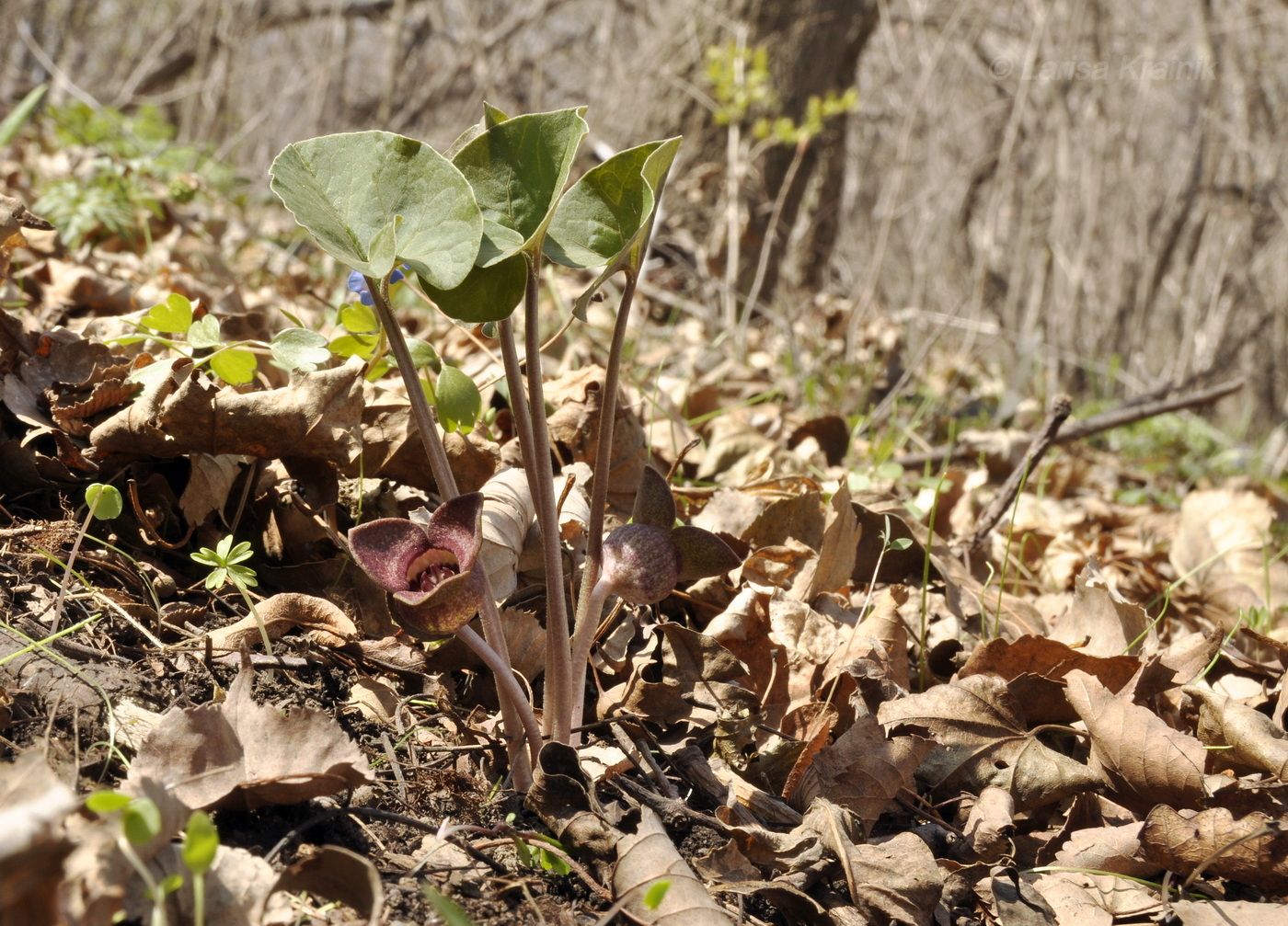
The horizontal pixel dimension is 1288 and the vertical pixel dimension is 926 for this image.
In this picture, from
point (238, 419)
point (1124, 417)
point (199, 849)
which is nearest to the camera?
point (199, 849)

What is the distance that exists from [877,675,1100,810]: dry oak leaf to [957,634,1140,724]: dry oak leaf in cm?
5

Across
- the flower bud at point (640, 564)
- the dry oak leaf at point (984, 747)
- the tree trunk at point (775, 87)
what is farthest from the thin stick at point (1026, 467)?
the tree trunk at point (775, 87)

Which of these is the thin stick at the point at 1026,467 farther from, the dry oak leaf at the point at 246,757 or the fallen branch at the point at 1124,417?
the dry oak leaf at the point at 246,757

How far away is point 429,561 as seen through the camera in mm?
1045

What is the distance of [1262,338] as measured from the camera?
8.96m

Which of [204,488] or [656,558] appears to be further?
[204,488]

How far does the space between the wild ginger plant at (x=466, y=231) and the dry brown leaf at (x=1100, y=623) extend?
40.4 inches

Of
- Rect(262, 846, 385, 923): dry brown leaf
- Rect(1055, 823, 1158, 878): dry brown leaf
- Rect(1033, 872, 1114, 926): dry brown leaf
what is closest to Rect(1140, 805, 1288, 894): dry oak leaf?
Rect(1055, 823, 1158, 878): dry brown leaf

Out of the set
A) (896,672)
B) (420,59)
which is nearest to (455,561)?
(896,672)

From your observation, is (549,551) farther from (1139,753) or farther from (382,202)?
(1139,753)

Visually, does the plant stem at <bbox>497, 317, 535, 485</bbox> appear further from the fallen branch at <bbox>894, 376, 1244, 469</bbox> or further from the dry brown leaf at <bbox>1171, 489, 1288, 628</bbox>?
the dry brown leaf at <bbox>1171, 489, 1288, 628</bbox>

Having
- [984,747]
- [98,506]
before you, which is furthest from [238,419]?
[984,747]

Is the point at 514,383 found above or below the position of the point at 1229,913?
above

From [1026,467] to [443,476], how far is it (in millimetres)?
1116
